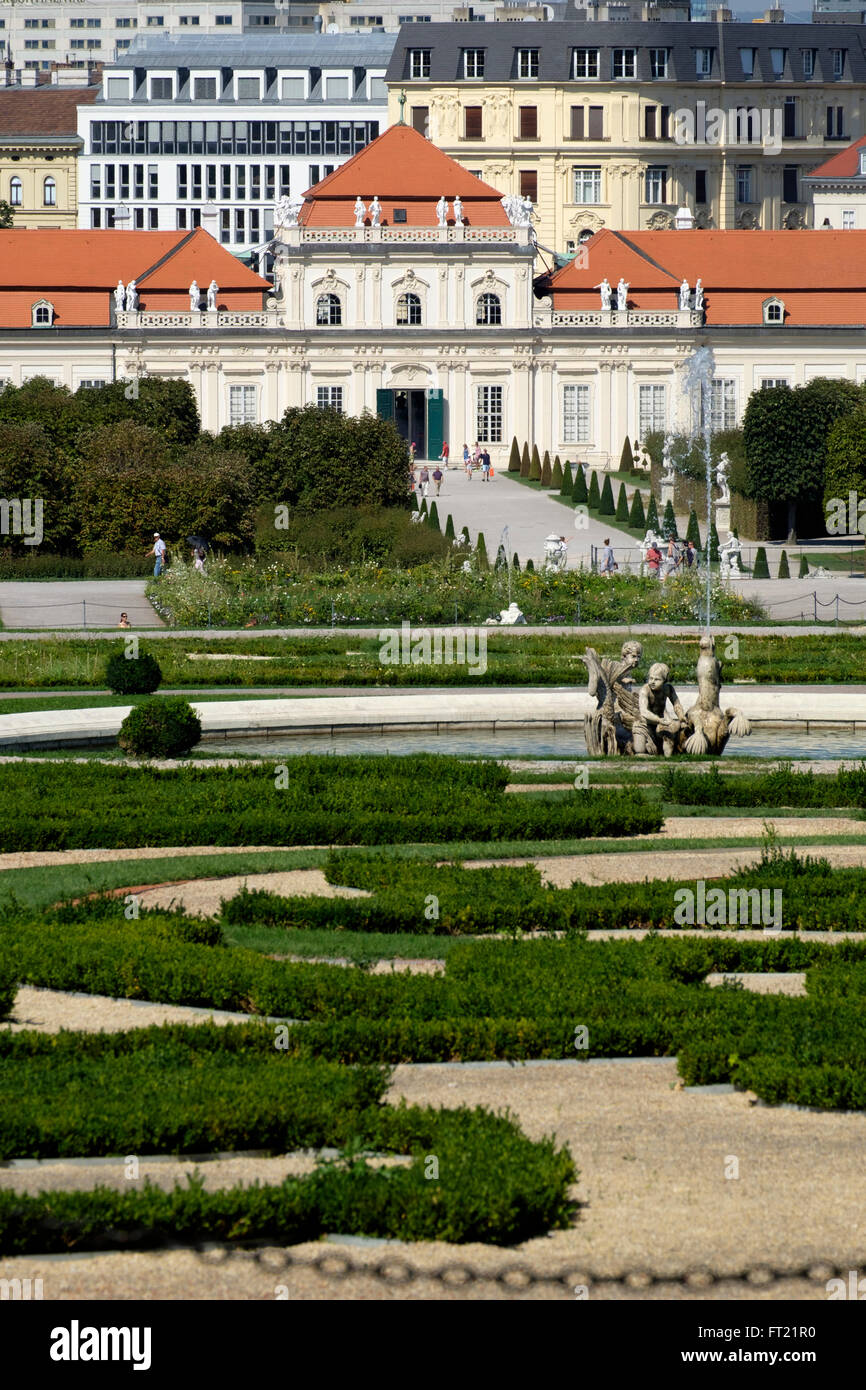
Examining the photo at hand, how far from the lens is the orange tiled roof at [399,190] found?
83.3m

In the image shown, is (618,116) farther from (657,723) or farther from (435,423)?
(657,723)

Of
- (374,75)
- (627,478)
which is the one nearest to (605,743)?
(627,478)

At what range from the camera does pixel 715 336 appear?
270ft

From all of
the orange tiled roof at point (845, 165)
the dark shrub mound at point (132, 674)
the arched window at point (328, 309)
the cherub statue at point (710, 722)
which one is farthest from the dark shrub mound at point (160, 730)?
the orange tiled roof at point (845, 165)

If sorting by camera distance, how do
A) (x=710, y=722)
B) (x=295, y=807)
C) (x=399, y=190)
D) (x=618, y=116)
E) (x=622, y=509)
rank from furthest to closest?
(x=618, y=116), (x=399, y=190), (x=622, y=509), (x=710, y=722), (x=295, y=807)

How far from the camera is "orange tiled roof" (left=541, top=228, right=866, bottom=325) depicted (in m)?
82.9

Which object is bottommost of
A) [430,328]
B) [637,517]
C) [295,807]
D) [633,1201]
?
[633,1201]

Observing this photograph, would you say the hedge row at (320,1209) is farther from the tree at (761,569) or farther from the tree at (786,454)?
the tree at (786,454)

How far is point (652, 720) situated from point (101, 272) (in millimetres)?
62756

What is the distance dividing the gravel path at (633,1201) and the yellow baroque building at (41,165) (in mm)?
111282

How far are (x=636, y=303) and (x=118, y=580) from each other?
37254mm

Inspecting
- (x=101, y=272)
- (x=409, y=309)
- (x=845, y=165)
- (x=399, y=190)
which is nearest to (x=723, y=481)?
(x=409, y=309)

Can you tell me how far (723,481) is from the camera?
60.6 m

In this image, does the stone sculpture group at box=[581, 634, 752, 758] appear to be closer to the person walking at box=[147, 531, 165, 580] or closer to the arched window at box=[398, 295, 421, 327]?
the person walking at box=[147, 531, 165, 580]
